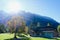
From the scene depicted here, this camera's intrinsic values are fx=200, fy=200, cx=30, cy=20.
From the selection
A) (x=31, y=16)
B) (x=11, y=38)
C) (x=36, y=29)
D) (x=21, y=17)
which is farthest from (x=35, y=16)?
(x=36, y=29)

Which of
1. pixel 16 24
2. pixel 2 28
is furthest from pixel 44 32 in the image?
pixel 2 28

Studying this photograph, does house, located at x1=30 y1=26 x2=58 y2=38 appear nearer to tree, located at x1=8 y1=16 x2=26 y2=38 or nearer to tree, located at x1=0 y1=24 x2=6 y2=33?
tree, located at x1=8 y1=16 x2=26 y2=38

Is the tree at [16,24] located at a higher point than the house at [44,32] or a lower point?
higher

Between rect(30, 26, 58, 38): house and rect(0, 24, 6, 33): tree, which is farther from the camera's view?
rect(30, 26, 58, 38): house

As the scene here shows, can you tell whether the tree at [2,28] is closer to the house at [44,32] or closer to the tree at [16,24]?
the tree at [16,24]

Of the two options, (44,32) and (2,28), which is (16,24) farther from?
(44,32)

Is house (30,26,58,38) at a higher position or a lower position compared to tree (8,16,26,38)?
lower

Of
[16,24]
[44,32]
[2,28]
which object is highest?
[16,24]

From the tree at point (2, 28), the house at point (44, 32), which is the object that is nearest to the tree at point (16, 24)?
the tree at point (2, 28)

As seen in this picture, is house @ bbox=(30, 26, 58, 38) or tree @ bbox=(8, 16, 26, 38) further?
house @ bbox=(30, 26, 58, 38)

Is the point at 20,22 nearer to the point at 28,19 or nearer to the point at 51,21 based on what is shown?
the point at 28,19

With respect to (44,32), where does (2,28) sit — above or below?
above

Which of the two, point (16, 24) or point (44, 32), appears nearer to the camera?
point (16, 24)

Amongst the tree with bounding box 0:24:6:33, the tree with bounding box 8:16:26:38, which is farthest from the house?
the tree with bounding box 0:24:6:33
